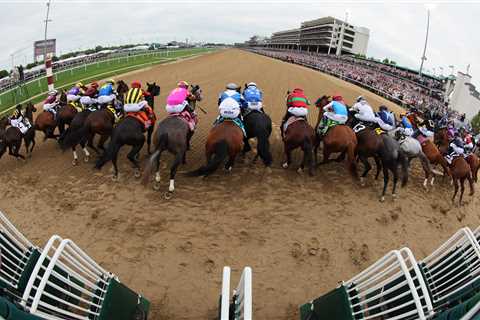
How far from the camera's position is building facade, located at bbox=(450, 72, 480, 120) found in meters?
25.8

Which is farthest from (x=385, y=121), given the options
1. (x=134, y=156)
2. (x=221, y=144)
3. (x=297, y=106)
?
(x=134, y=156)

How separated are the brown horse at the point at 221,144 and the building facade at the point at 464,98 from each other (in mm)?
26036

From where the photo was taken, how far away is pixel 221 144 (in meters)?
6.29

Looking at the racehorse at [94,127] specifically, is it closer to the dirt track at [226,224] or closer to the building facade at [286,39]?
the dirt track at [226,224]

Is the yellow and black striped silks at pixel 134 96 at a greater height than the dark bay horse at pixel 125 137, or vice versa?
the yellow and black striped silks at pixel 134 96

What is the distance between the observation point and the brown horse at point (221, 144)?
20.7ft

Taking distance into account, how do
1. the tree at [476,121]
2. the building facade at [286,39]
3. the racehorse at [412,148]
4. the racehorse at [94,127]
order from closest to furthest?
the racehorse at [94,127]
the racehorse at [412,148]
the tree at [476,121]
the building facade at [286,39]

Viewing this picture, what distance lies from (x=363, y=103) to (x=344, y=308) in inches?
211

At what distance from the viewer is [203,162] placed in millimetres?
7801

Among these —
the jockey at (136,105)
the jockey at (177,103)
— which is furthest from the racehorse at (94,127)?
the jockey at (177,103)

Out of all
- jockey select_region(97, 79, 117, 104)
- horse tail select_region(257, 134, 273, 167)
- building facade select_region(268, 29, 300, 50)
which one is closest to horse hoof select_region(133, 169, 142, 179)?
jockey select_region(97, 79, 117, 104)

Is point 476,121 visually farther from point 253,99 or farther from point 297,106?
point 253,99

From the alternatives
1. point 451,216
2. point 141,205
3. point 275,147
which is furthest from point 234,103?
point 451,216

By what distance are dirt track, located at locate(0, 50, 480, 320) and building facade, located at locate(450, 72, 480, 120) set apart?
22224mm
